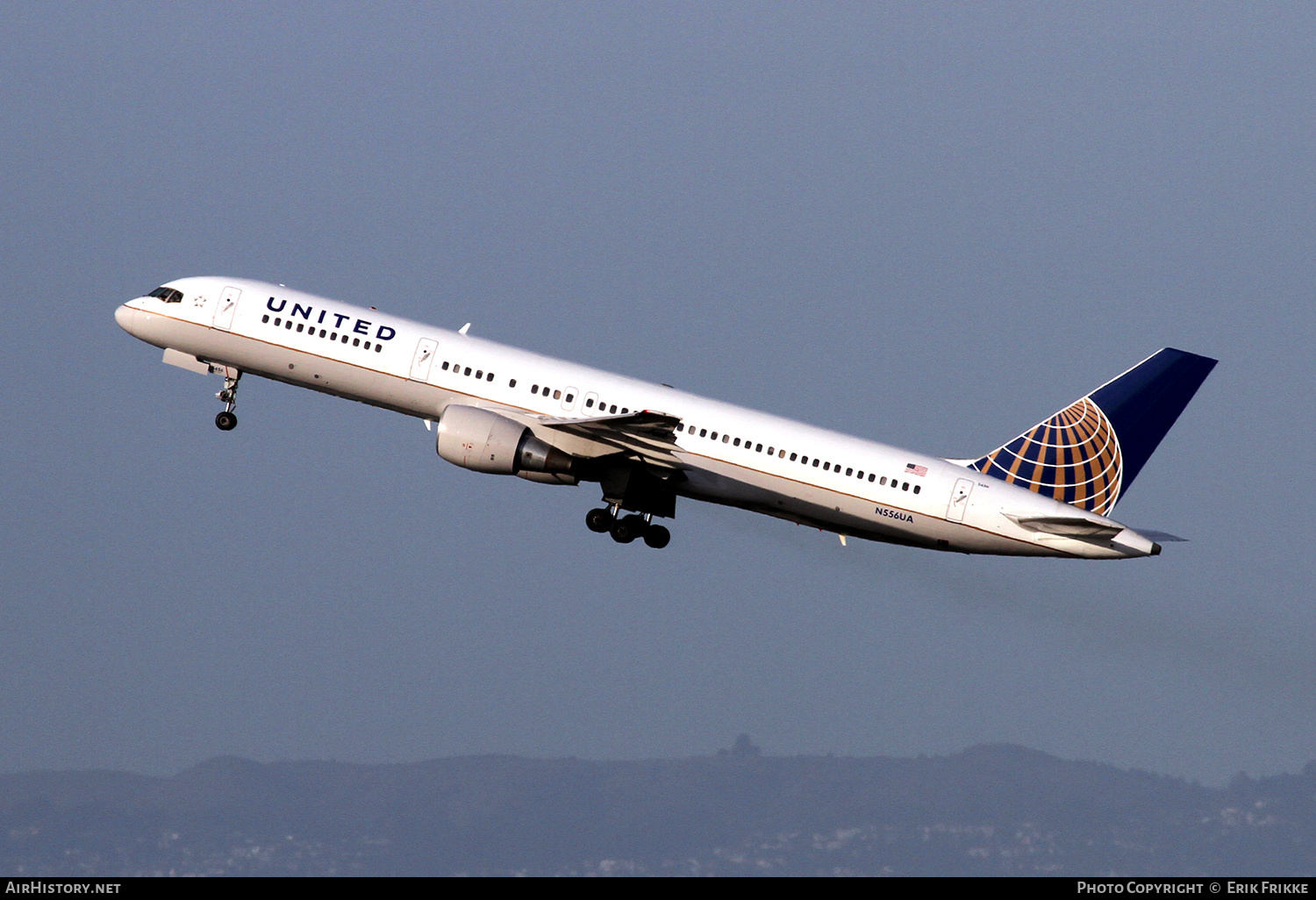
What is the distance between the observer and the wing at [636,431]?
48.2 meters

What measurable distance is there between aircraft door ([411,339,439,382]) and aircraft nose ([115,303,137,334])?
1047cm

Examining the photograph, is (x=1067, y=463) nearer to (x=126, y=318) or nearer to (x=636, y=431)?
(x=636, y=431)

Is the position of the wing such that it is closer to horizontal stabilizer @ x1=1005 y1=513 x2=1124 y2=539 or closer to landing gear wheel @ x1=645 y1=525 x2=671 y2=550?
landing gear wheel @ x1=645 y1=525 x2=671 y2=550

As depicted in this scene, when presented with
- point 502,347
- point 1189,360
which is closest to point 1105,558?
point 1189,360

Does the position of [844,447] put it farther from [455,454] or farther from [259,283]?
[259,283]

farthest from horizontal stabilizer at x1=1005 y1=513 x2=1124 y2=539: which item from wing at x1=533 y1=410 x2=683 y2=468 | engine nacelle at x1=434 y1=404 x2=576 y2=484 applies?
engine nacelle at x1=434 y1=404 x2=576 y2=484

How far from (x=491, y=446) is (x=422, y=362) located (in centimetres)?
423

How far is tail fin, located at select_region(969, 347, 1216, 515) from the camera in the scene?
2066 inches

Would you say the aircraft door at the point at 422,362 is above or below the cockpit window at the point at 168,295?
below

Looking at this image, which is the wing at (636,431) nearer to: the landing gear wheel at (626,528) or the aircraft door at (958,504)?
the landing gear wheel at (626,528)

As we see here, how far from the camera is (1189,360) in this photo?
53406 mm

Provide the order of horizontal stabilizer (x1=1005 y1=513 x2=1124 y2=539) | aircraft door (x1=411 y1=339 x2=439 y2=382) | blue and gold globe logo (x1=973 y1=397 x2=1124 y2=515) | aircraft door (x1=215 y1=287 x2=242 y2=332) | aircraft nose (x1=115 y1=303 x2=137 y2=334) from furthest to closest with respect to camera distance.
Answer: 1. aircraft nose (x1=115 y1=303 x2=137 y2=334)
2. aircraft door (x1=215 y1=287 x2=242 y2=332)
3. blue and gold globe logo (x1=973 y1=397 x2=1124 y2=515)
4. aircraft door (x1=411 y1=339 x2=439 y2=382)
5. horizontal stabilizer (x1=1005 y1=513 x2=1124 y2=539)

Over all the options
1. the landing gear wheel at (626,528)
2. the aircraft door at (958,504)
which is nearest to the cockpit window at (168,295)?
the landing gear wheel at (626,528)

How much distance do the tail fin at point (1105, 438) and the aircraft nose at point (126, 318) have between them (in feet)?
92.7
